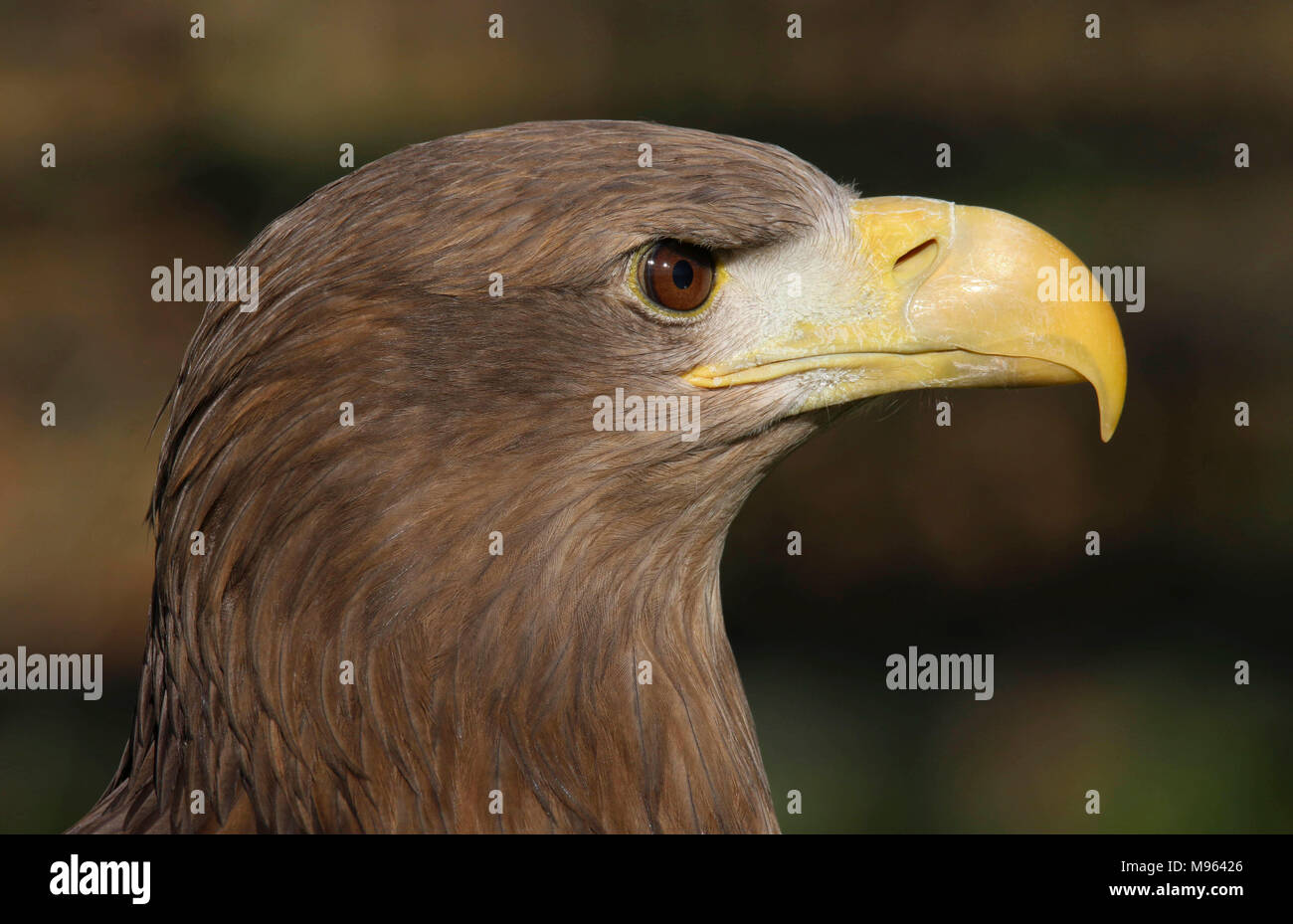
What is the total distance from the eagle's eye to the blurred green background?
2.45 m

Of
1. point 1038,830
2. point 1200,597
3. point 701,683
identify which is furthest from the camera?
point 1200,597

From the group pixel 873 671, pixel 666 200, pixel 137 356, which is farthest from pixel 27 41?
pixel 666 200

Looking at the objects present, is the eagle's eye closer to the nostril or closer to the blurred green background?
the nostril

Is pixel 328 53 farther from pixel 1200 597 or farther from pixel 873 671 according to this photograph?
pixel 1200 597

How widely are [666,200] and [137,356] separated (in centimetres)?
343

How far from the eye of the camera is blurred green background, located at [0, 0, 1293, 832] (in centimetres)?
433

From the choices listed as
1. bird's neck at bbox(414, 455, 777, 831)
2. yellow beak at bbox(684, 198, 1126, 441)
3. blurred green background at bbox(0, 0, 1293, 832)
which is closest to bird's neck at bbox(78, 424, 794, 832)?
bird's neck at bbox(414, 455, 777, 831)

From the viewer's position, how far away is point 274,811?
5.91 ft

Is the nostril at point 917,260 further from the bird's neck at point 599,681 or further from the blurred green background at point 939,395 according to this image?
the blurred green background at point 939,395

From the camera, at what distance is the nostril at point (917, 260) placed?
6.52 ft

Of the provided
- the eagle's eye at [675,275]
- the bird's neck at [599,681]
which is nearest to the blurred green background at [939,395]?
the bird's neck at [599,681]

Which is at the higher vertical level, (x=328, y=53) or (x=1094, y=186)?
(x=328, y=53)

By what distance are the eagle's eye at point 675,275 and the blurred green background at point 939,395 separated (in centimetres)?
245

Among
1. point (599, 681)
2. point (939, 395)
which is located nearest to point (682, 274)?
point (599, 681)
